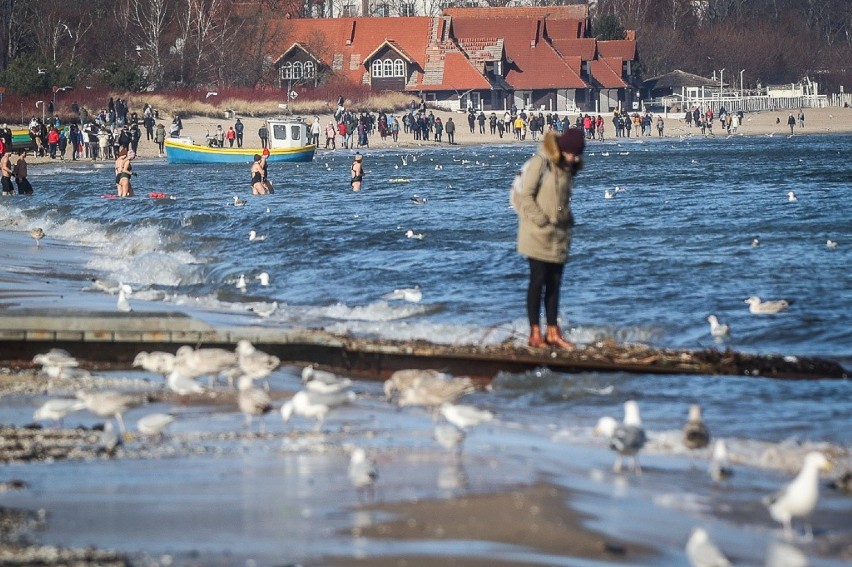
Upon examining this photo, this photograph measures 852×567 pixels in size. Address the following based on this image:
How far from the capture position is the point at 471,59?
10412 centimetres

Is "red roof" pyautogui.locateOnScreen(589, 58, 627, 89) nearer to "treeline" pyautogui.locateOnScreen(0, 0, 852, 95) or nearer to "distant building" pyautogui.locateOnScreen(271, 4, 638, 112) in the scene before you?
"distant building" pyautogui.locateOnScreen(271, 4, 638, 112)

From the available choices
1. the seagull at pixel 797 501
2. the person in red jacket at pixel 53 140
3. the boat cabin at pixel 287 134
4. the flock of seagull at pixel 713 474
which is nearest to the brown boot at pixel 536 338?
the flock of seagull at pixel 713 474

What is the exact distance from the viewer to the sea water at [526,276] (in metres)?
9.95

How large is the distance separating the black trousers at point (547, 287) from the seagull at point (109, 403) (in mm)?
3500

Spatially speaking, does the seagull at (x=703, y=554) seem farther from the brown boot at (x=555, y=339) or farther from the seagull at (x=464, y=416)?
the brown boot at (x=555, y=339)

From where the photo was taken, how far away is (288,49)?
98.2 meters

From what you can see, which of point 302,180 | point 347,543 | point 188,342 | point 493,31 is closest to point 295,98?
point 493,31

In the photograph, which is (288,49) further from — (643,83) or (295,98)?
(643,83)

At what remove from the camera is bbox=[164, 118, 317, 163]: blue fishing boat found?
199ft

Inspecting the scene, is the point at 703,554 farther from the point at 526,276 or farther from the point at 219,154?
the point at 219,154

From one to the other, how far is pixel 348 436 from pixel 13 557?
331cm

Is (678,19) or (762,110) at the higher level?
(678,19)

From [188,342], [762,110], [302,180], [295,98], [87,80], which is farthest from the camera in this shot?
[762,110]

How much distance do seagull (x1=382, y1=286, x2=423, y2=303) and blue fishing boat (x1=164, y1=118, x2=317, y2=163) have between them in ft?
142
